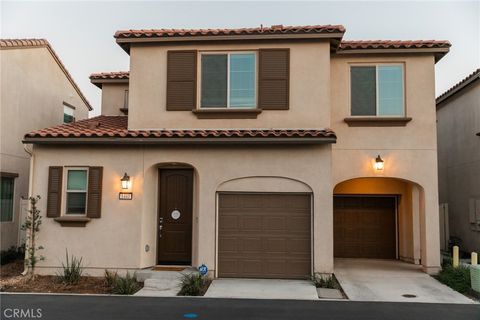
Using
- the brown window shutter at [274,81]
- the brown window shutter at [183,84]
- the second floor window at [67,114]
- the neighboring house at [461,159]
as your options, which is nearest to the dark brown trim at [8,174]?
the second floor window at [67,114]

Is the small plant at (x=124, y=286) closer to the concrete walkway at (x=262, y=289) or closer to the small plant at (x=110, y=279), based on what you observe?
the small plant at (x=110, y=279)

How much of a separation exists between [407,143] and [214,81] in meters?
5.65

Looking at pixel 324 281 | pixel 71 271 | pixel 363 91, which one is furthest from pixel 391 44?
pixel 71 271

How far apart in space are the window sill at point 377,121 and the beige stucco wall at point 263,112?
48.3 inches

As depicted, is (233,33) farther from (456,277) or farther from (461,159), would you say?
(461,159)

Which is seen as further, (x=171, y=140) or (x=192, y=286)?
(x=171, y=140)

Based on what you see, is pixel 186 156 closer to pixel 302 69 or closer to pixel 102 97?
pixel 302 69

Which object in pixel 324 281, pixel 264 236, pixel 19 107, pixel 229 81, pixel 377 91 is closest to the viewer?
pixel 324 281

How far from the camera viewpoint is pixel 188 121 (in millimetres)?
12711

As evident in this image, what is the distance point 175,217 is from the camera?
42.2ft

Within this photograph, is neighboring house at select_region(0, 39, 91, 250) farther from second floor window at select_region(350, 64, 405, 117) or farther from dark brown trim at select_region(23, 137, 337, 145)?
second floor window at select_region(350, 64, 405, 117)

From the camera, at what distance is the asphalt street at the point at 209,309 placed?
344 inches

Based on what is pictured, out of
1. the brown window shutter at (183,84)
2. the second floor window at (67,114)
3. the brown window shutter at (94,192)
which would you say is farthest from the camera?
the second floor window at (67,114)

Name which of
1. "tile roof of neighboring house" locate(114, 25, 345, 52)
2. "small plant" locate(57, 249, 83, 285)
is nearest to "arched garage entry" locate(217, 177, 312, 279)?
"small plant" locate(57, 249, 83, 285)
